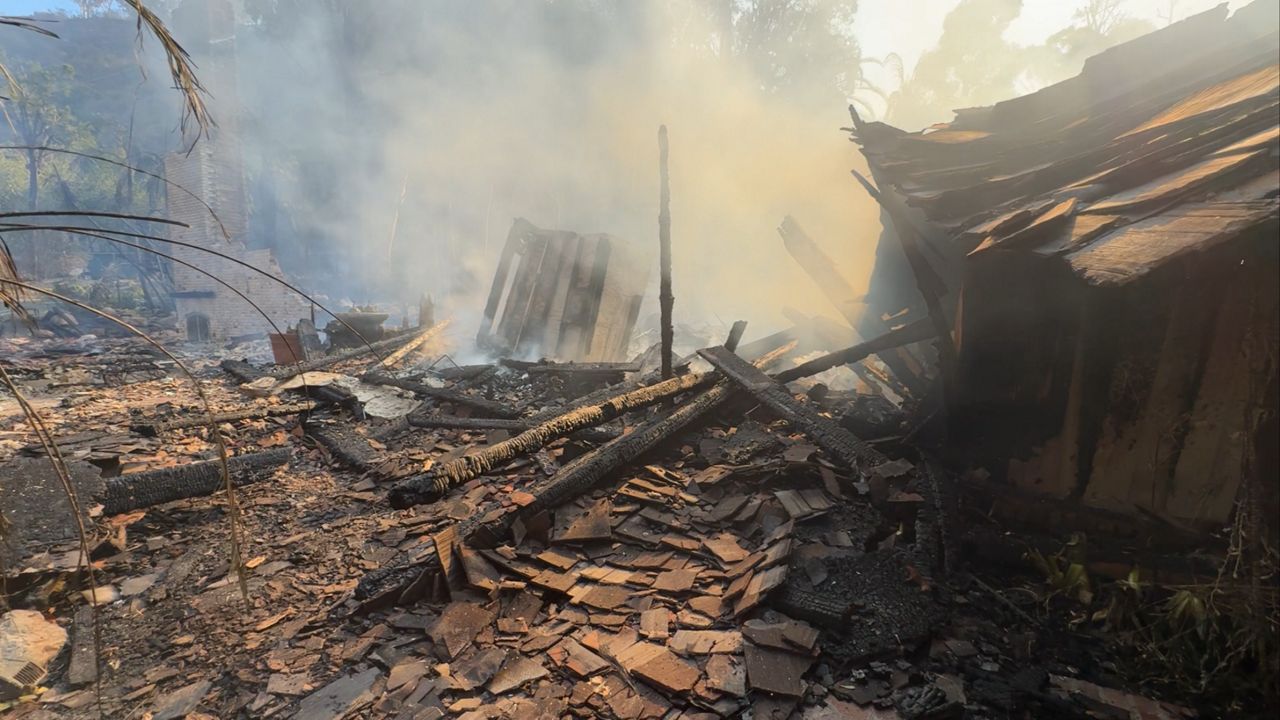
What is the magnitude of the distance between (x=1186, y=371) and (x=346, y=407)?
29.9 ft

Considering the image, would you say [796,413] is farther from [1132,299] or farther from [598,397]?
[1132,299]

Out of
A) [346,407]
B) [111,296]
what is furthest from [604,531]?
[111,296]

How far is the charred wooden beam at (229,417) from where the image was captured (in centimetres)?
652

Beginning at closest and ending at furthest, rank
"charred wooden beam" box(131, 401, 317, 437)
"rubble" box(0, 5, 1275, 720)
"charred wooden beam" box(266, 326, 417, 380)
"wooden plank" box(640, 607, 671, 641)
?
"rubble" box(0, 5, 1275, 720) < "wooden plank" box(640, 607, 671, 641) < "charred wooden beam" box(131, 401, 317, 437) < "charred wooden beam" box(266, 326, 417, 380)

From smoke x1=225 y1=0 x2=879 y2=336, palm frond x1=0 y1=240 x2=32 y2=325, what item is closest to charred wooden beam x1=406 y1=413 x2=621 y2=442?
palm frond x1=0 y1=240 x2=32 y2=325

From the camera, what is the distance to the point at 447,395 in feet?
26.5

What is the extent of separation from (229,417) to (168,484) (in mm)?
2337

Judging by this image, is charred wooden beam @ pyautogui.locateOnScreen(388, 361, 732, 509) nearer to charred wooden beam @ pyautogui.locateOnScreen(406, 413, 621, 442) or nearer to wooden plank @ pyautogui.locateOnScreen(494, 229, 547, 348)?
charred wooden beam @ pyautogui.locateOnScreen(406, 413, 621, 442)

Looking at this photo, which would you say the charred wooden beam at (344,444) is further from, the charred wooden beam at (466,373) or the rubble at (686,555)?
the charred wooden beam at (466,373)

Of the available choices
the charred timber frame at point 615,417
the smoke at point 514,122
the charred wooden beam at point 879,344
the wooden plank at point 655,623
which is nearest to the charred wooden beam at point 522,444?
the charred timber frame at point 615,417

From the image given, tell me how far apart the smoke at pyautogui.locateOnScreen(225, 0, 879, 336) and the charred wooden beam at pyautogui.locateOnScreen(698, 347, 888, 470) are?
51.9 feet

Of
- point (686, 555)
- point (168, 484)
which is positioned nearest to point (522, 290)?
point (168, 484)

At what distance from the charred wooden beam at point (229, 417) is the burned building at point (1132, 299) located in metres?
7.89

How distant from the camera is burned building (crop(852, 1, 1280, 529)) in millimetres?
2584
